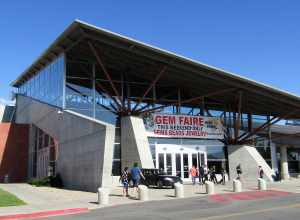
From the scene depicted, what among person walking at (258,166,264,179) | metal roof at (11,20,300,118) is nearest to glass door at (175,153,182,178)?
person walking at (258,166,264,179)

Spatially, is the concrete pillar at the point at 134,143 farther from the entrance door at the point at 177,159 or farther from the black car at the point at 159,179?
the entrance door at the point at 177,159

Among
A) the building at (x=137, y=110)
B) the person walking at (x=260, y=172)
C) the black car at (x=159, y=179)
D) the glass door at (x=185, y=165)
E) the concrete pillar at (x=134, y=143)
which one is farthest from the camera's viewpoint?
the glass door at (x=185, y=165)

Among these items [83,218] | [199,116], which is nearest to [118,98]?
[199,116]

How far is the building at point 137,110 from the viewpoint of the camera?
31.6 metres

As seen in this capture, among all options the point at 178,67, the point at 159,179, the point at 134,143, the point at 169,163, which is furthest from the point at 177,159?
the point at 159,179

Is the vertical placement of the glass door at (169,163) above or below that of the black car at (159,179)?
above

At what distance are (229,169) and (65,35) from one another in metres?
19.2

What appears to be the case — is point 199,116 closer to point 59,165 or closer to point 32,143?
point 59,165

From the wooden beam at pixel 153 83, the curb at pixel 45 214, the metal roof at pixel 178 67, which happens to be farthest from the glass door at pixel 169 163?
the curb at pixel 45 214

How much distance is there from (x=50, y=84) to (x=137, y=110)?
27.0 ft

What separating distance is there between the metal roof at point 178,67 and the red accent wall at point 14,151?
21.8 ft

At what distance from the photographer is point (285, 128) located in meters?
50.1

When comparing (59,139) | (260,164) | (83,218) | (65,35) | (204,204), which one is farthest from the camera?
(260,164)

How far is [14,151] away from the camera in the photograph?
44719 millimetres
